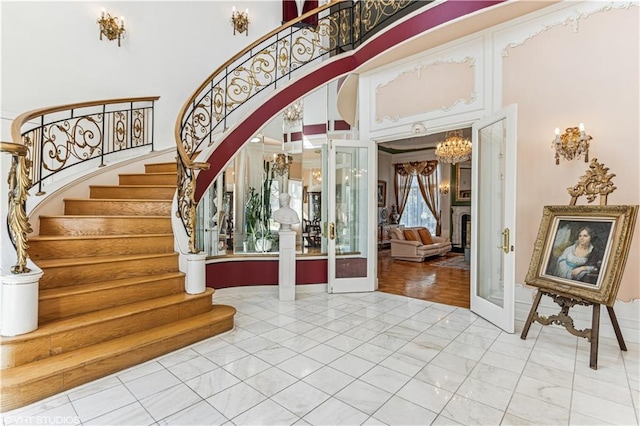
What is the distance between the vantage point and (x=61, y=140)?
488cm

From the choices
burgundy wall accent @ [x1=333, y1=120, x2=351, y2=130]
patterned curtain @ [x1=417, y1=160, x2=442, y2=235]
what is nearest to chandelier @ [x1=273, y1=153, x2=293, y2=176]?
burgundy wall accent @ [x1=333, y1=120, x2=351, y2=130]

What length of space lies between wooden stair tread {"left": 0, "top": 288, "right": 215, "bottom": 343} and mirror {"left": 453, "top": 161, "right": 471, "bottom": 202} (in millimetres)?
9531

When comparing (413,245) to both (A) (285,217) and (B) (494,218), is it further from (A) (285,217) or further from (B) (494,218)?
(A) (285,217)

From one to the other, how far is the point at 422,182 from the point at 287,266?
828cm

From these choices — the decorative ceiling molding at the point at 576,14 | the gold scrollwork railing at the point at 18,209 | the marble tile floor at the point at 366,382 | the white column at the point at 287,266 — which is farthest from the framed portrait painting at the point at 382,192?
the gold scrollwork railing at the point at 18,209

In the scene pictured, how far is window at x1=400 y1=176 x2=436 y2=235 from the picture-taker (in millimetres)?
11328

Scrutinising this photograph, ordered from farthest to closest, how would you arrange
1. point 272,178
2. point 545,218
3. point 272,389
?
point 272,178
point 545,218
point 272,389

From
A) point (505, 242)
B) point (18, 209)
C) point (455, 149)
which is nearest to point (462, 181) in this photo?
point (455, 149)

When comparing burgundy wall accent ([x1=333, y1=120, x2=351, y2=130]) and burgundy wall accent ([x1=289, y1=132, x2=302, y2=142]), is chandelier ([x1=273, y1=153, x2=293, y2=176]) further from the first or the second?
burgundy wall accent ([x1=333, y1=120, x2=351, y2=130])

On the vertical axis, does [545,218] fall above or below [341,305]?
above

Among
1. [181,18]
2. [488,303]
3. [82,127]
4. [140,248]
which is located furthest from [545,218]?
[181,18]

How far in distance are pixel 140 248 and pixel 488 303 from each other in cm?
395

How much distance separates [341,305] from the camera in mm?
4254

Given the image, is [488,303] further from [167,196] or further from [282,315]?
[167,196]
